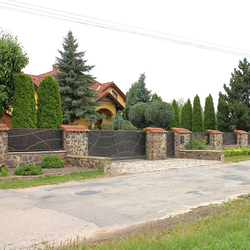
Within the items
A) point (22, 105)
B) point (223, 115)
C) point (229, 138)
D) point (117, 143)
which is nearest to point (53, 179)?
point (117, 143)

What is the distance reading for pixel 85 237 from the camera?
4.46m

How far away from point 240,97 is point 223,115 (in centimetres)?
320

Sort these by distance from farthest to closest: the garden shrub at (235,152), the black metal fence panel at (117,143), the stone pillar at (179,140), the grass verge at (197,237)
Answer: the garden shrub at (235,152)
the stone pillar at (179,140)
the black metal fence panel at (117,143)
the grass verge at (197,237)

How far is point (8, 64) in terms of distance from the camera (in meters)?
16.6

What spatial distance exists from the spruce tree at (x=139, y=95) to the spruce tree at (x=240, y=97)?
414 inches

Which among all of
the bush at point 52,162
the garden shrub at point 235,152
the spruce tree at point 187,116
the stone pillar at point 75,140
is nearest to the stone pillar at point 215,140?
the garden shrub at point 235,152

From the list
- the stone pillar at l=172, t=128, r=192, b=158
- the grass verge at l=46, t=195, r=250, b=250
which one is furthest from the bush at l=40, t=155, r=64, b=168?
the stone pillar at l=172, t=128, r=192, b=158

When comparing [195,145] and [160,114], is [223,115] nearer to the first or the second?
[160,114]

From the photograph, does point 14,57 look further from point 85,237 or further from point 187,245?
point 187,245

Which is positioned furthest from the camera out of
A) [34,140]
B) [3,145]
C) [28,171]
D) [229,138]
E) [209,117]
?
[209,117]

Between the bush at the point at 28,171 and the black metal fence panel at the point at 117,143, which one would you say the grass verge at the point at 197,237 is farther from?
the black metal fence panel at the point at 117,143

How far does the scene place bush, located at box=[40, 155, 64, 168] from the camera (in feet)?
40.9

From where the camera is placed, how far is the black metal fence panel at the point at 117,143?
52.5 feet

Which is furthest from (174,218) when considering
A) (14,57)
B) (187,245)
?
(14,57)
